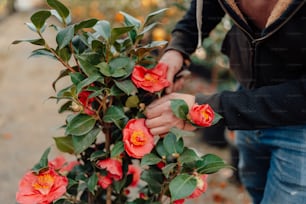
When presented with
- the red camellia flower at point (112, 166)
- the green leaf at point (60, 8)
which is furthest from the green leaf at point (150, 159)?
the green leaf at point (60, 8)

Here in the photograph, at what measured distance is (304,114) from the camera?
133cm

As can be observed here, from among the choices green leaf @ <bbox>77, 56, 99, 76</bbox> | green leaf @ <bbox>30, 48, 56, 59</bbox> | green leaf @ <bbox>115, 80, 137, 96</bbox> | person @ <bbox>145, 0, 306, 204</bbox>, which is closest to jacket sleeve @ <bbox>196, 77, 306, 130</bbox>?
person @ <bbox>145, 0, 306, 204</bbox>

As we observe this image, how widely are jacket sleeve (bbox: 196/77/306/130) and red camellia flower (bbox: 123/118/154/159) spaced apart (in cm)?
20

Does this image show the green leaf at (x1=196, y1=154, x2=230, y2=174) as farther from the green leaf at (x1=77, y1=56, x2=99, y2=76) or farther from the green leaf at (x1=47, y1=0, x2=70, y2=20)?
the green leaf at (x1=47, y1=0, x2=70, y2=20)

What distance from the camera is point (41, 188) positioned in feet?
4.08

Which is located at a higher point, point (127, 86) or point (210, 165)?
point (127, 86)

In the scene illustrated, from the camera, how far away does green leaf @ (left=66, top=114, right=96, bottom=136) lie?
125 cm

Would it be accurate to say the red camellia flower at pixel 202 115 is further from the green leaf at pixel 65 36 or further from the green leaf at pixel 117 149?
the green leaf at pixel 65 36

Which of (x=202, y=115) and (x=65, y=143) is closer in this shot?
(x=202, y=115)

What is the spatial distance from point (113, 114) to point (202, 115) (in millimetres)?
242

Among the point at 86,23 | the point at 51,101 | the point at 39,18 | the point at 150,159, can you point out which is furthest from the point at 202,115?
the point at 51,101

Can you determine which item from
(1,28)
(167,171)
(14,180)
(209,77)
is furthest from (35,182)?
(1,28)

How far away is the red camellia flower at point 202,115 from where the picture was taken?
1228 mm

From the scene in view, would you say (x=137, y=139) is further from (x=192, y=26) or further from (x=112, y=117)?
(x=192, y=26)
